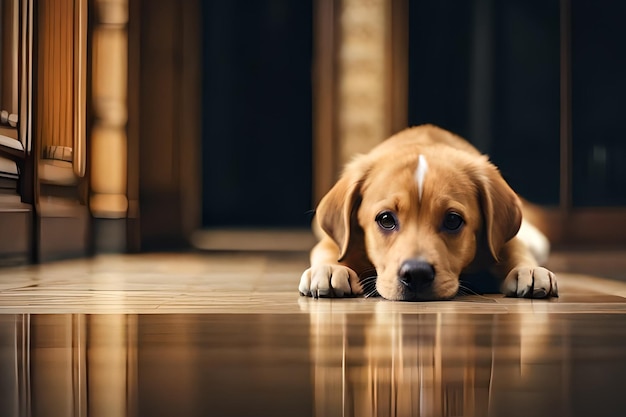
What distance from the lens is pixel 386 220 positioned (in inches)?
79.7

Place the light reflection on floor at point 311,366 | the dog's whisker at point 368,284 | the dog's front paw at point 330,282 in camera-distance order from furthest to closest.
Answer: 1. the dog's whisker at point 368,284
2. the dog's front paw at point 330,282
3. the light reflection on floor at point 311,366

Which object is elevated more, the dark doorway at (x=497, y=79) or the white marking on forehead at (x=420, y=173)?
the dark doorway at (x=497, y=79)

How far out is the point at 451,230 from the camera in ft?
6.54

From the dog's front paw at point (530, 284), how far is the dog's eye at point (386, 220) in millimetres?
325

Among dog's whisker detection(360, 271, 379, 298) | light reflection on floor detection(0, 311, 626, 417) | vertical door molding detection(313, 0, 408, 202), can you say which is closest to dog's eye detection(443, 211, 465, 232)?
dog's whisker detection(360, 271, 379, 298)

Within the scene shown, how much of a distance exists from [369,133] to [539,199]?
123cm

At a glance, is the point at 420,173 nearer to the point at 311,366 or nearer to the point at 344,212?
the point at 344,212

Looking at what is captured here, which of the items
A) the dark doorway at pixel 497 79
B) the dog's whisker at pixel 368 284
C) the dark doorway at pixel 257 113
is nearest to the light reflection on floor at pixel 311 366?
the dog's whisker at pixel 368 284

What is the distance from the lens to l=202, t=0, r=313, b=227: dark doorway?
7.41m

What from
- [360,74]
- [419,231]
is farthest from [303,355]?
[360,74]

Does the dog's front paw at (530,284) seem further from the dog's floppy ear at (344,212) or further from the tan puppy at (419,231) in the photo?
the dog's floppy ear at (344,212)

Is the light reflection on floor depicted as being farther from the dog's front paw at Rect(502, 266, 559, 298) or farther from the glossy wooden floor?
the dog's front paw at Rect(502, 266, 559, 298)

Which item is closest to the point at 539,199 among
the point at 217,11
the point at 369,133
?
the point at 369,133

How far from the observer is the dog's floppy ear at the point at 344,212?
214cm
